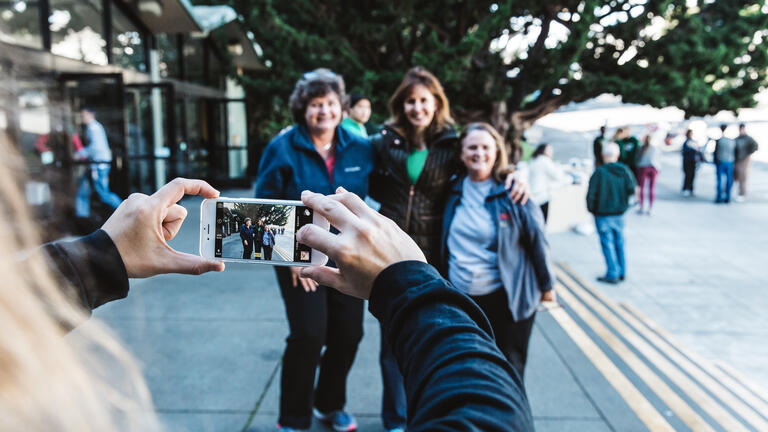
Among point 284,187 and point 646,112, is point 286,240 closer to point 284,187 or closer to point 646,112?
point 284,187

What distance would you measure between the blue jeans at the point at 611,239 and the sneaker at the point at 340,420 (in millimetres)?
4677

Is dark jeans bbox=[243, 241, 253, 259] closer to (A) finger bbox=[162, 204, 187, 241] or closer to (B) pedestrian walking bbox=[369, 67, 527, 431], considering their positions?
(A) finger bbox=[162, 204, 187, 241]

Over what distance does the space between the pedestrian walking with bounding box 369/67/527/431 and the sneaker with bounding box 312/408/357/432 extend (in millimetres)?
259

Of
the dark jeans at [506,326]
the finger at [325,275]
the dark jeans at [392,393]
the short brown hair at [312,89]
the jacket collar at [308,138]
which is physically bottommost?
the dark jeans at [392,393]

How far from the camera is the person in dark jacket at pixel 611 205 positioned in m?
6.64

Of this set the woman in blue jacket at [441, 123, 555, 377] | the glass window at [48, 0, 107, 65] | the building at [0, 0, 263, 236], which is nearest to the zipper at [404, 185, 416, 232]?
the woman in blue jacket at [441, 123, 555, 377]

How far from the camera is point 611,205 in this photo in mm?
6637

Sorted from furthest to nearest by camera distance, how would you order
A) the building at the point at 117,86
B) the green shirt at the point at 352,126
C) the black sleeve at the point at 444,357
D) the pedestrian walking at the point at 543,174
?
the building at the point at 117,86 < the pedestrian walking at the point at 543,174 < the green shirt at the point at 352,126 < the black sleeve at the point at 444,357

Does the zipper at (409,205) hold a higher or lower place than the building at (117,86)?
lower

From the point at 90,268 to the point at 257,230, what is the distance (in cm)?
37

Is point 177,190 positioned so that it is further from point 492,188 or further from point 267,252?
point 492,188

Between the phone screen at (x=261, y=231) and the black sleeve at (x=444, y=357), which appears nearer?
the black sleeve at (x=444, y=357)

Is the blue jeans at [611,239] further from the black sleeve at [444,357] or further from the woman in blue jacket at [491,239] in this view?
the black sleeve at [444,357]

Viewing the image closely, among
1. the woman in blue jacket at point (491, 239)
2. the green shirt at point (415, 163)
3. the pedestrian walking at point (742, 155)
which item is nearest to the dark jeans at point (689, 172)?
the pedestrian walking at point (742, 155)
